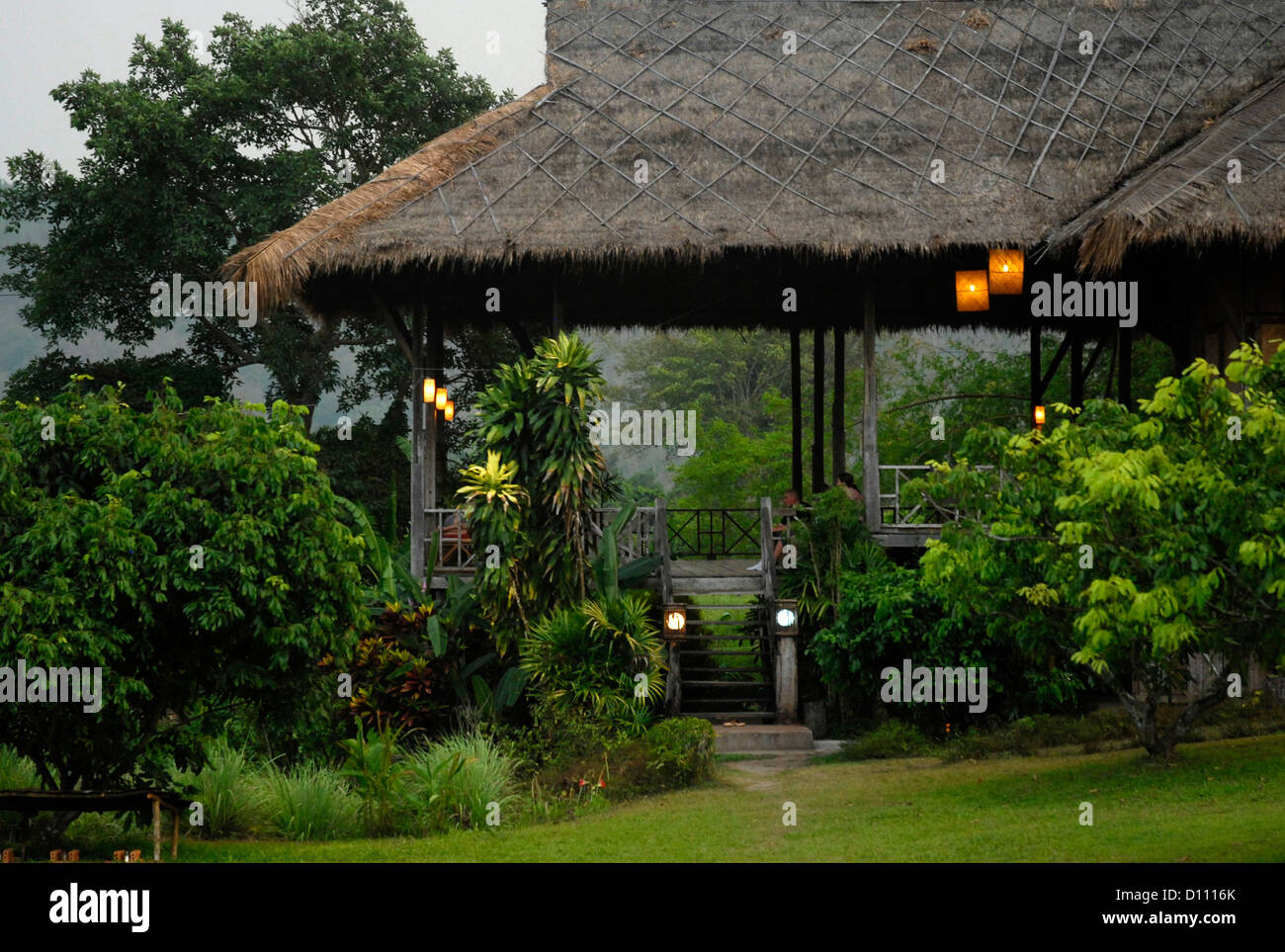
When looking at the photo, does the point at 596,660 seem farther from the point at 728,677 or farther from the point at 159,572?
the point at 159,572

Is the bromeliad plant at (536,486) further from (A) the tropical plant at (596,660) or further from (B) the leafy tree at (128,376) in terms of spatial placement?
(B) the leafy tree at (128,376)

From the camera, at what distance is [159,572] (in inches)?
343

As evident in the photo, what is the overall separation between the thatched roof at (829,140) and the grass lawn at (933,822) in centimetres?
513

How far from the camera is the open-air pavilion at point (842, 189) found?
1388 centimetres

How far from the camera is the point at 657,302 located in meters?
17.4

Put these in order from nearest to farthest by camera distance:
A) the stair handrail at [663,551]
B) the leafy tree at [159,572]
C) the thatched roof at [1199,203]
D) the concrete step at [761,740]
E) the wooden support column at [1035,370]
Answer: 1. the leafy tree at [159,572]
2. the concrete step at [761,740]
3. the thatched roof at [1199,203]
4. the stair handrail at [663,551]
5. the wooden support column at [1035,370]

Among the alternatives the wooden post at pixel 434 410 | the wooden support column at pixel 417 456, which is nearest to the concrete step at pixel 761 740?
the wooden support column at pixel 417 456

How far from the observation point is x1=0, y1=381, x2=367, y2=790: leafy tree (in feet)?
27.6

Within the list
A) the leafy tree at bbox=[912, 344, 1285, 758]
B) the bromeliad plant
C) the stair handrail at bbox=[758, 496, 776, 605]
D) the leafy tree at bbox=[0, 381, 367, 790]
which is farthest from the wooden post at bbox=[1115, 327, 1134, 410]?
the leafy tree at bbox=[0, 381, 367, 790]

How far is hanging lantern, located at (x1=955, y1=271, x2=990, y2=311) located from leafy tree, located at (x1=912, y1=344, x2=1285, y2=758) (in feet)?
14.1

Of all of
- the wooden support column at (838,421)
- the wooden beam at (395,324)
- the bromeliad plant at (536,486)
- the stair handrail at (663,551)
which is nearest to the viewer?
the bromeliad plant at (536,486)
